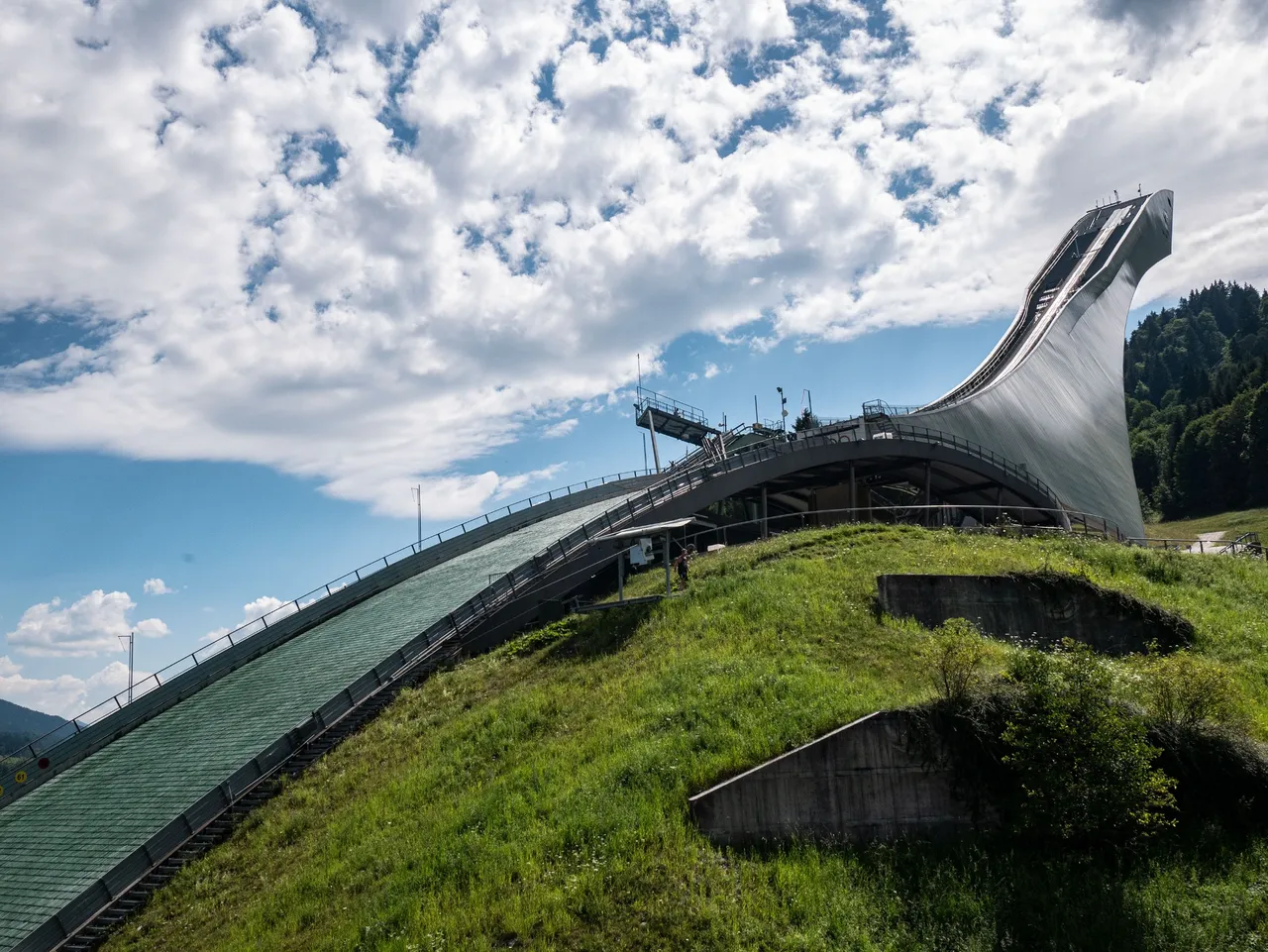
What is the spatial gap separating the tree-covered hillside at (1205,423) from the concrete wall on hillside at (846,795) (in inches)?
3357

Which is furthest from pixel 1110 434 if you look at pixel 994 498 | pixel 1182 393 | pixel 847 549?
pixel 1182 393

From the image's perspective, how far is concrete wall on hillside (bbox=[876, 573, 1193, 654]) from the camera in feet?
63.9

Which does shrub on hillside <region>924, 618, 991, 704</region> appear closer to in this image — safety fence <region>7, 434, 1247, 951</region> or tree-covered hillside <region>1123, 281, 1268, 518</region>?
safety fence <region>7, 434, 1247, 951</region>

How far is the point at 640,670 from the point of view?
18578mm

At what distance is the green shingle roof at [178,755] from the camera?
17875 millimetres

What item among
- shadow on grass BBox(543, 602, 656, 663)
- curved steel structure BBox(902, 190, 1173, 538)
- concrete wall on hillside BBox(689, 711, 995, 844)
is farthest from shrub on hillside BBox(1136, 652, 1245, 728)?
curved steel structure BBox(902, 190, 1173, 538)

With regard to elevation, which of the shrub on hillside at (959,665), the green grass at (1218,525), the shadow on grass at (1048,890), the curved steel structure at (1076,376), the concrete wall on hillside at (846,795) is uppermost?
the curved steel structure at (1076,376)

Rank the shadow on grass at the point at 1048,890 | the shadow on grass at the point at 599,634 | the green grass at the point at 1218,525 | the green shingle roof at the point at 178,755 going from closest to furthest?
the shadow on grass at the point at 1048,890 → the green shingle roof at the point at 178,755 → the shadow on grass at the point at 599,634 → the green grass at the point at 1218,525

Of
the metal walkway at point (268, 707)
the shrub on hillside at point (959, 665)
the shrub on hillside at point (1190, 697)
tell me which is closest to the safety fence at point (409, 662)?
the metal walkway at point (268, 707)

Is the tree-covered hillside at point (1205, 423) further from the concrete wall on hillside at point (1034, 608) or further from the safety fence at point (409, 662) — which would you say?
the concrete wall on hillside at point (1034, 608)

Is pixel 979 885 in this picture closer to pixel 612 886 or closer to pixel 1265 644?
pixel 612 886

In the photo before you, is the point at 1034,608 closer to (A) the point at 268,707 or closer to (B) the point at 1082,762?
(B) the point at 1082,762

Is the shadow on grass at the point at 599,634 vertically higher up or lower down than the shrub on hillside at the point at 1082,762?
higher up

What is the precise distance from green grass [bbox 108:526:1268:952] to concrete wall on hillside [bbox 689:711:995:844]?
34 cm
